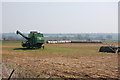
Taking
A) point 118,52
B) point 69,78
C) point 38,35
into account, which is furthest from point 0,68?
point 38,35

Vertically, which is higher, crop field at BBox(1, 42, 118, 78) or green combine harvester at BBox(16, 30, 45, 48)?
green combine harvester at BBox(16, 30, 45, 48)

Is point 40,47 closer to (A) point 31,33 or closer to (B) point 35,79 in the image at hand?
(A) point 31,33

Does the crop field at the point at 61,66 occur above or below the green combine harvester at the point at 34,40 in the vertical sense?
below

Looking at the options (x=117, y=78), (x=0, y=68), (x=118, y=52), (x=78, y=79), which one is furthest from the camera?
(x=118, y=52)

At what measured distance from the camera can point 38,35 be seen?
133ft

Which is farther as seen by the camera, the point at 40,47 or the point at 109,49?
the point at 40,47

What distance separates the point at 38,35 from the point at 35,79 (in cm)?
3227

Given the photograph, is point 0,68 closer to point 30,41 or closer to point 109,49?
point 109,49

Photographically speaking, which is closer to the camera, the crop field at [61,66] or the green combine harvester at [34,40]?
the crop field at [61,66]

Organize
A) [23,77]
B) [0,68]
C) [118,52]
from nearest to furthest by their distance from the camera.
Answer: [23,77] < [0,68] < [118,52]

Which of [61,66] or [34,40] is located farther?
[34,40]

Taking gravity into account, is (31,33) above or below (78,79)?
above

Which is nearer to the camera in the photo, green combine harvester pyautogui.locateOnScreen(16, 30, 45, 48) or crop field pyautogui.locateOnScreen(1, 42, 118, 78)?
crop field pyautogui.locateOnScreen(1, 42, 118, 78)

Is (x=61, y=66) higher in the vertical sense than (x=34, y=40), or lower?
lower
